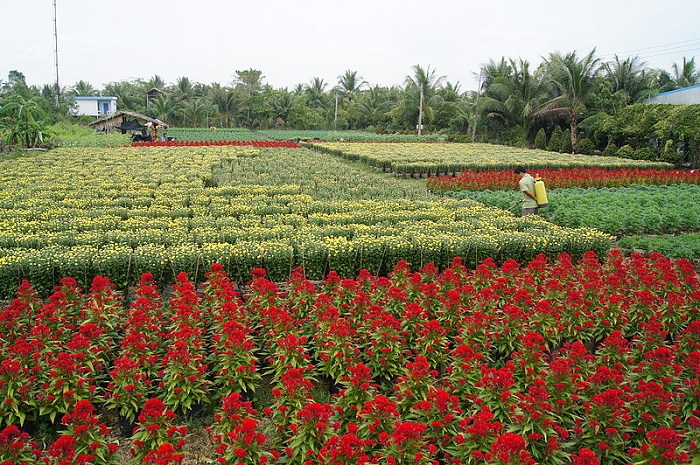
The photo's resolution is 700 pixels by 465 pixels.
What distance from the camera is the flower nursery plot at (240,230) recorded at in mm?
7945

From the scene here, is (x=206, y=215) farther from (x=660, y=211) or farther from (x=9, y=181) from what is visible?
(x=660, y=211)

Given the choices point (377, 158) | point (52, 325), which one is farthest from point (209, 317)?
point (377, 158)

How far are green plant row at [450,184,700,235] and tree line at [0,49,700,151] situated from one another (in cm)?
2068

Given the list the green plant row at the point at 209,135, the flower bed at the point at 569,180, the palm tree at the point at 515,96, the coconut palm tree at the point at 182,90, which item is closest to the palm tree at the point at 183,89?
the coconut palm tree at the point at 182,90

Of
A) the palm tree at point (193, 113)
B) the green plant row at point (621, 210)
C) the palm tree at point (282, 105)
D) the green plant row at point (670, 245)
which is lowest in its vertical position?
the green plant row at point (670, 245)

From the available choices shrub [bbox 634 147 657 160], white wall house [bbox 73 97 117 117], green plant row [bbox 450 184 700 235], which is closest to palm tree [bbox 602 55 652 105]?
shrub [bbox 634 147 657 160]

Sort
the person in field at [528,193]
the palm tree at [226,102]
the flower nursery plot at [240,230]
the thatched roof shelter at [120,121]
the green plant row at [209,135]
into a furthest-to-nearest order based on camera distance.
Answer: the palm tree at [226,102] → the green plant row at [209,135] → the thatched roof shelter at [120,121] → the person in field at [528,193] → the flower nursery plot at [240,230]

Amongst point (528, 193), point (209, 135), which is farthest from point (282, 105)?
point (528, 193)

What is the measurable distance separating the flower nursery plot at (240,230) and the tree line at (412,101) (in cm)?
1732

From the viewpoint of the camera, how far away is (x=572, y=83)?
34281 mm

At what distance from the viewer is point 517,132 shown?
41.2m

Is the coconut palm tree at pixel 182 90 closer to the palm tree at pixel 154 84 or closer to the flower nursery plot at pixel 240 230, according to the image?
the palm tree at pixel 154 84

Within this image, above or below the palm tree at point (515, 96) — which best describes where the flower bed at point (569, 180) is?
below

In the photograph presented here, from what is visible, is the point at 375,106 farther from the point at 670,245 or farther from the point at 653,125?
the point at 670,245
